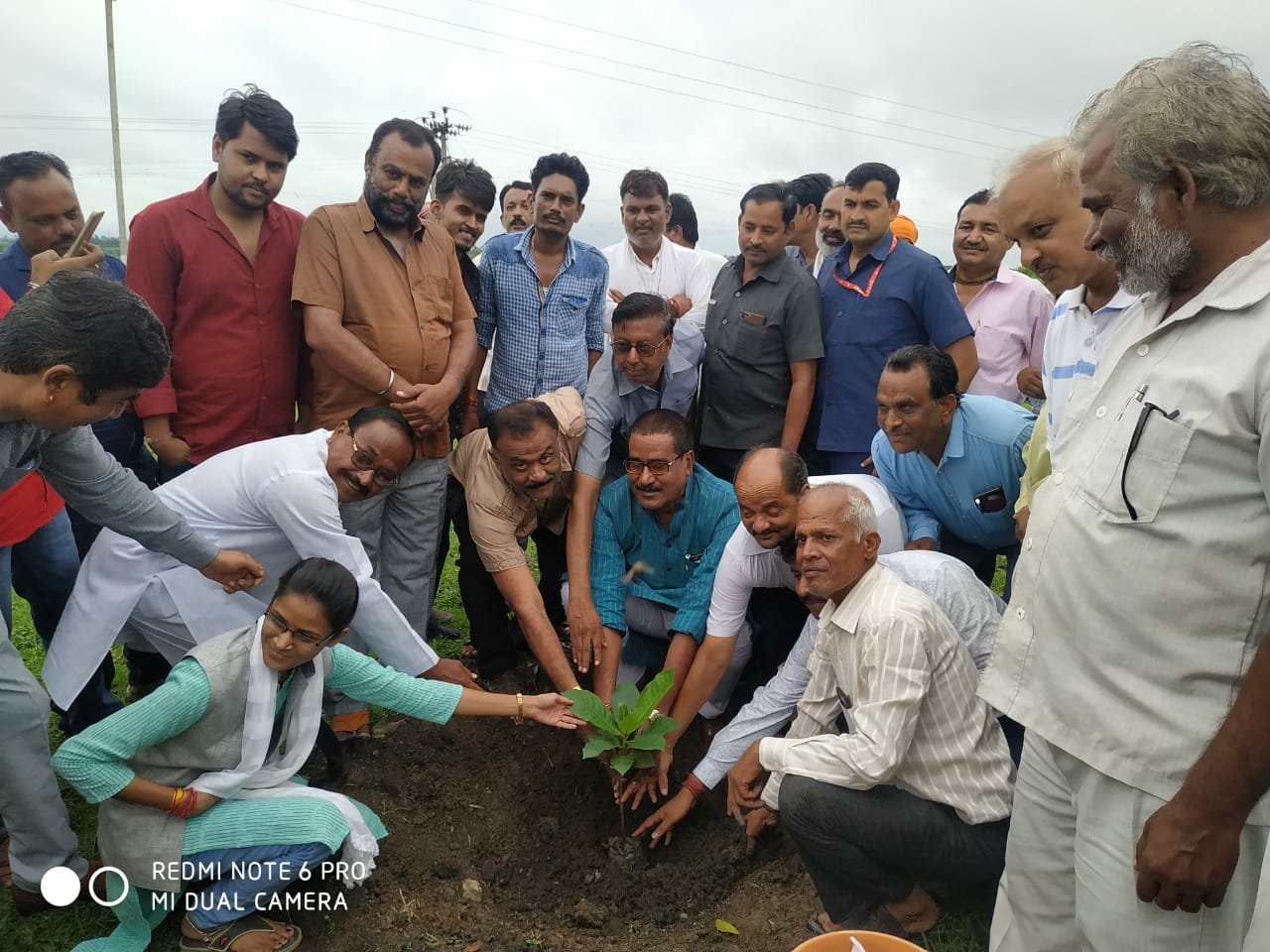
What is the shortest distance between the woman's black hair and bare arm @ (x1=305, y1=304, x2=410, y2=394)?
127cm

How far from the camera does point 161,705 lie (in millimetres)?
2400

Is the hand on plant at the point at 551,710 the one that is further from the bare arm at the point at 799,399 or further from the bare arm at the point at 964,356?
the bare arm at the point at 964,356

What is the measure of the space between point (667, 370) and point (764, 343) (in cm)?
53

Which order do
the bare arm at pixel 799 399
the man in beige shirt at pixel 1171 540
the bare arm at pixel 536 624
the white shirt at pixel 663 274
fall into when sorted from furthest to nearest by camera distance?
the white shirt at pixel 663 274, the bare arm at pixel 799 399, the bare arm at pixel 536 624, the man in beige shirt at pixel 1171 540

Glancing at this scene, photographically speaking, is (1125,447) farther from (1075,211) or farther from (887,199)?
(887,199)

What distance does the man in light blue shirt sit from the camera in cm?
331

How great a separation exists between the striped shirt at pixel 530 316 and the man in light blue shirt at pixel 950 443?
5.66 ft

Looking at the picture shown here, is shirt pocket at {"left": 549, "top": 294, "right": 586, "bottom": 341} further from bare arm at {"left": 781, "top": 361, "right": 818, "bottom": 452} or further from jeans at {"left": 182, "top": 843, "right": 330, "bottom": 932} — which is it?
jeans at {"left": 182, "top": 843, "right": 330, "bottom": 932}

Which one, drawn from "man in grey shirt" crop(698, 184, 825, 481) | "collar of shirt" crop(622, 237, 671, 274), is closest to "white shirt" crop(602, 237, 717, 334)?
"collar of shirt" crop(622, 237, 671, 274)

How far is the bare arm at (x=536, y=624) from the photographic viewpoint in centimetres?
360

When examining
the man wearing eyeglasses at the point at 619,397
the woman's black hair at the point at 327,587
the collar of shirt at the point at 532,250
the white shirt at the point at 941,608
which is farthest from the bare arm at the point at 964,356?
the woman's black hair at the point at 327,587

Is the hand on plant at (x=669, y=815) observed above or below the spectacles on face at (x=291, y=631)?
below

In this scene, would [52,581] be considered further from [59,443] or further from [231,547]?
[59,443]

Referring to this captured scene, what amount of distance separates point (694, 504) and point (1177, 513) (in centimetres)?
247
